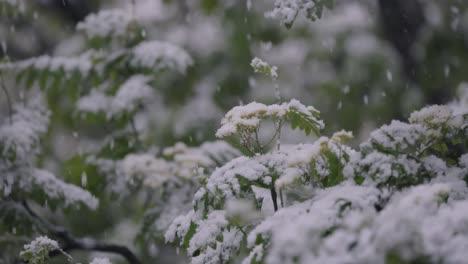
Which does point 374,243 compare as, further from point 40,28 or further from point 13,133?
point 40,28

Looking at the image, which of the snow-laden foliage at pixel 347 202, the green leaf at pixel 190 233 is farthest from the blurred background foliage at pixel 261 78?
the snow-laden foliage at pixel 347 202

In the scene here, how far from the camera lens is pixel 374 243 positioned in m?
1.27

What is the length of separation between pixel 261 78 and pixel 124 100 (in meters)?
3.54

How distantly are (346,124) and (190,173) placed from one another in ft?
8.76

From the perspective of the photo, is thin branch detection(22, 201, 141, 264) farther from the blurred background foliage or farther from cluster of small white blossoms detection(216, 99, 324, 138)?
cluster of small white blossoms detection(216, 99, 324, 138)

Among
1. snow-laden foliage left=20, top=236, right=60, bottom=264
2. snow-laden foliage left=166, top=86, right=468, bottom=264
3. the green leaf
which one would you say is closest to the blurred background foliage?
snow-laden foliage left=20, top=236, right=60, bottom=264

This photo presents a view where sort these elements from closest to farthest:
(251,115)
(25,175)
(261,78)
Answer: (251,115) → (25,175) → (261,78)

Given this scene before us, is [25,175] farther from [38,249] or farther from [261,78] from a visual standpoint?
[261,78]

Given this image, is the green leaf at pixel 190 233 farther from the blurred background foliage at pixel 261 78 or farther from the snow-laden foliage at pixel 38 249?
the blurred background foliage at pixel 261 78

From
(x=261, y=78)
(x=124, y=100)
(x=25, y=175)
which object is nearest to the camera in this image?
(x=25, y=175)

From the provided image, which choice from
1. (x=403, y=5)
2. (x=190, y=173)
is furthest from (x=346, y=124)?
(x=190, y=173)

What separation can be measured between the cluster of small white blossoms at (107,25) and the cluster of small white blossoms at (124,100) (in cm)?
45

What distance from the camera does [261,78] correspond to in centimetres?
727

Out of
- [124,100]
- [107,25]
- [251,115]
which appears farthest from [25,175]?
[251,115]
